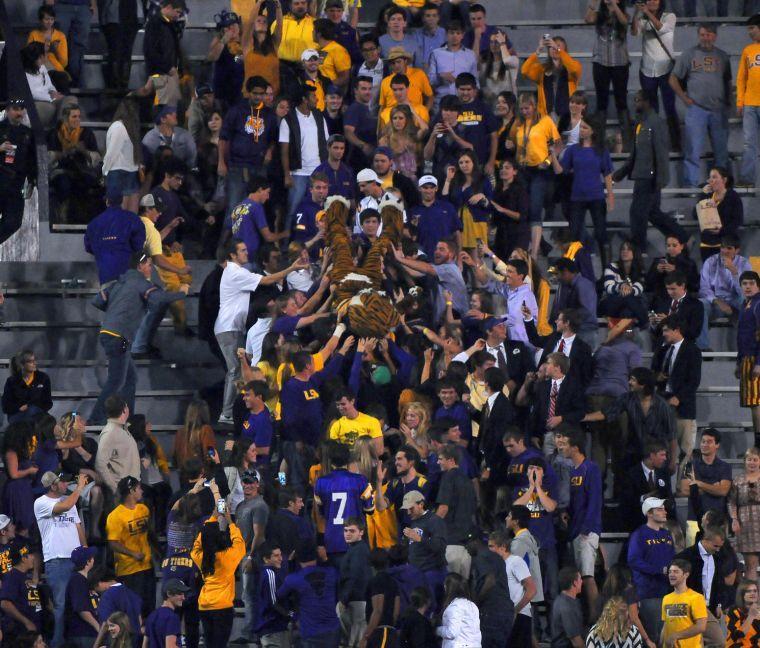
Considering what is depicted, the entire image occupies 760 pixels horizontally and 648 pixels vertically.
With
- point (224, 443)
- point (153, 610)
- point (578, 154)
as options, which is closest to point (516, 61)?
point (578, 154)

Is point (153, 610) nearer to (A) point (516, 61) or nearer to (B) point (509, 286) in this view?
(B) point (509, 286)

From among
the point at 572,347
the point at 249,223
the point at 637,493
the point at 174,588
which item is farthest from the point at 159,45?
the point at 174,588

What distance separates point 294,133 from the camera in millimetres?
23141

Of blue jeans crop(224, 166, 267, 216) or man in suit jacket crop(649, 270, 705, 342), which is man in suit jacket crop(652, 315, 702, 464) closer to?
man in suit jacket crop(649, 270, 705, 342)

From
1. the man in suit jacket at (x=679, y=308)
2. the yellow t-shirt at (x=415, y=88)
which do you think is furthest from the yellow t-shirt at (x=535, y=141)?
the man in suit jacket at (x=679, y=308)

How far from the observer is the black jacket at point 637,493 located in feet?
65.9

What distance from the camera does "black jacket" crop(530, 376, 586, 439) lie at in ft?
66.8

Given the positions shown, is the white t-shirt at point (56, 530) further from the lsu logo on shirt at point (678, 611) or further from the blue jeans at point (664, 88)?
the blue jeans at point (664, 88)

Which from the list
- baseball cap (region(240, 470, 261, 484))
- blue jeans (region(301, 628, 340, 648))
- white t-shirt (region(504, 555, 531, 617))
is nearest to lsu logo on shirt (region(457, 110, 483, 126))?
baseball cap (region(240, 470, 261, 484))

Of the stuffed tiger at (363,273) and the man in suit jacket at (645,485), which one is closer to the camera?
the man in suit jacket at (645,485)

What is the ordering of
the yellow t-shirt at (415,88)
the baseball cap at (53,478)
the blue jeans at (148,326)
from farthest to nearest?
1. the yellow t-shirt at (415,88)
2. the blue jeans at (148,326)
3. the baseball cap at (53,478)

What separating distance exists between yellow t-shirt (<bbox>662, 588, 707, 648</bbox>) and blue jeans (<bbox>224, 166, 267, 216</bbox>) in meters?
6.60

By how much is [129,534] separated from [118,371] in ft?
6.88

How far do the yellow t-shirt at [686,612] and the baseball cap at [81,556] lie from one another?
4841 millimetres
